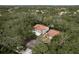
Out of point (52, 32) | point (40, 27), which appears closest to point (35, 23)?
point (40, 27)

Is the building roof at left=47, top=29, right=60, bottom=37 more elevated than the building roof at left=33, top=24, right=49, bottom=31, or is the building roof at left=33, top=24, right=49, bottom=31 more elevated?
the building roof at left=33, top=24, right=49, bottom=31

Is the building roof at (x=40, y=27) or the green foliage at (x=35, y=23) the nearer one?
the green foliage at (x=35, y=23)

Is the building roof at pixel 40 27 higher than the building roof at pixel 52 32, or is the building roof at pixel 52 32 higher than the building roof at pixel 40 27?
the building roof at pixel 40 27

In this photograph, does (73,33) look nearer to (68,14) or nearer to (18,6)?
(68,14)

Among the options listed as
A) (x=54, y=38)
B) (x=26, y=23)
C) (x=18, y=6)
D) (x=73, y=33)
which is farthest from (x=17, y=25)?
(x=73, y=33)

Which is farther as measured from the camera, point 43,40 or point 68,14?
point 68,14

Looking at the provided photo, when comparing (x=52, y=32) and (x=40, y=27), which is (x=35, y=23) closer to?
(x=40, y=27)

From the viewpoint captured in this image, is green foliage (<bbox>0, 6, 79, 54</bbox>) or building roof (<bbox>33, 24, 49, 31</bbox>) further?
building roof (<bbox>33, 24, 49, 31</bbox>)
